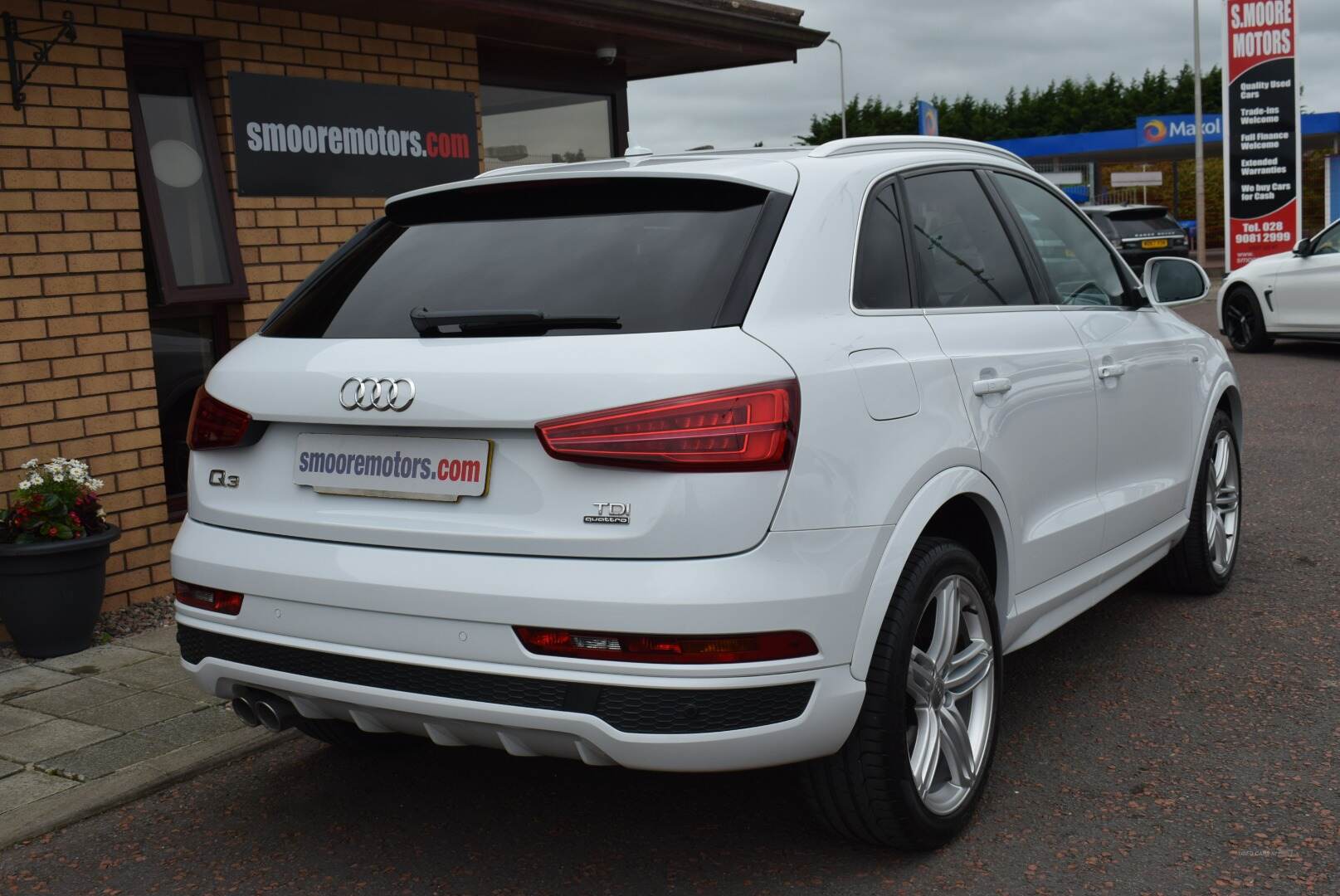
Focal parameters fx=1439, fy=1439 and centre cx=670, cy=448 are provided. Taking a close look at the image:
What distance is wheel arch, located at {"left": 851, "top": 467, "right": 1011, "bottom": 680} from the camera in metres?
3.16

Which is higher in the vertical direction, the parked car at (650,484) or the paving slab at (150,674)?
the parked car at (650,484)

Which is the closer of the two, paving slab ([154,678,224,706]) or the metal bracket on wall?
paving slab ([154,678,224,706])

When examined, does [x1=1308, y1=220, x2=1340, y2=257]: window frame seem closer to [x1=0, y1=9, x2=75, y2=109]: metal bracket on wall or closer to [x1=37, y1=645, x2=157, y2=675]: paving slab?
[x1=0, y1=9, x2=75, y2=109]: metal bracket on wall

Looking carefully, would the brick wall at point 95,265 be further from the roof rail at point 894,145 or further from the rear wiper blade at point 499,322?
the roof rail at point 894,145

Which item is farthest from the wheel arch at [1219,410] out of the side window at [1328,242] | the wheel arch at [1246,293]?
the wheel arch at [1246,293]

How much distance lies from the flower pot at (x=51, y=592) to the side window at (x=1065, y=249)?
12.0 ft

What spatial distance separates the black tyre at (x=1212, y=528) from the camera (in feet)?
18.7

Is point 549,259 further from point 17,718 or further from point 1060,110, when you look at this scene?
point 1060,110

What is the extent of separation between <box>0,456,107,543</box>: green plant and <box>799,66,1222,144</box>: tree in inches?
3186

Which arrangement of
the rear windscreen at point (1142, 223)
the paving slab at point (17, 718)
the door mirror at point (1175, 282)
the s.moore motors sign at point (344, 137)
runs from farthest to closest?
1. the rear windscreen at point (1142, 223)
2. the s.moore motors sign at point (344, 137)
3. the door mirror at point (1175, 282)
4. the paving slab at point (17, 718)

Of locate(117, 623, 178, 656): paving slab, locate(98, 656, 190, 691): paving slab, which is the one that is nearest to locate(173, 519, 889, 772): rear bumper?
locate(98, 656, 190, 691): paving slab

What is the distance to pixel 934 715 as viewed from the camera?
3.54m

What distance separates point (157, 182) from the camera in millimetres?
6723

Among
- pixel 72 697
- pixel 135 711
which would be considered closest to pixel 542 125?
pixel 72 697
